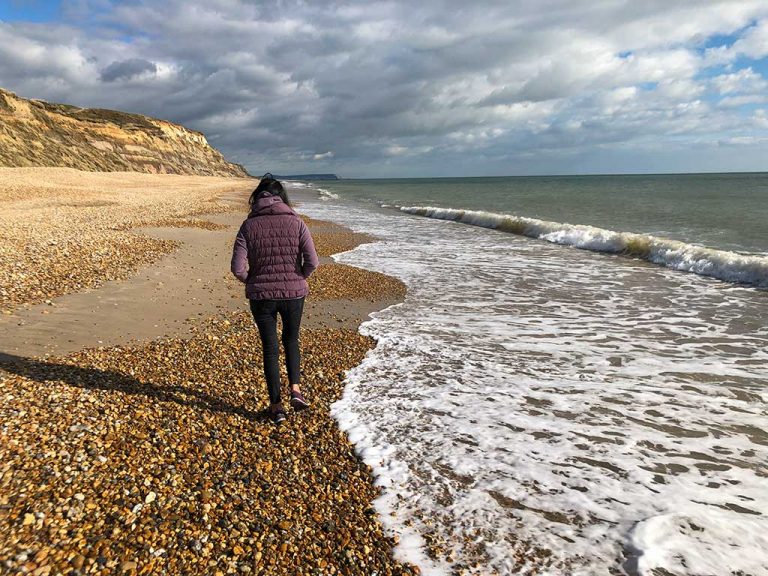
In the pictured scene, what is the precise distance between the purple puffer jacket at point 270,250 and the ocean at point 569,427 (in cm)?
169

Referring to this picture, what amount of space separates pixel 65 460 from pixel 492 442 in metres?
3.76

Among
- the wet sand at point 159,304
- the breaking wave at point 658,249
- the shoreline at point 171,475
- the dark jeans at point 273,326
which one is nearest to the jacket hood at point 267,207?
the dark jeans at point 273,326

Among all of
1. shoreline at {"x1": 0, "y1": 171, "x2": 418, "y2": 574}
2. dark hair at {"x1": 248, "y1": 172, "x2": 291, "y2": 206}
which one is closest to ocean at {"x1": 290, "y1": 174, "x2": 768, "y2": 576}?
shoreline at {"x1": 0, "y1": 171, "x2": 418, "y2": 574}

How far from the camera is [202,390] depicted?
5.28 m

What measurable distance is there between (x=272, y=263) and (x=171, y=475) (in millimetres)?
2028

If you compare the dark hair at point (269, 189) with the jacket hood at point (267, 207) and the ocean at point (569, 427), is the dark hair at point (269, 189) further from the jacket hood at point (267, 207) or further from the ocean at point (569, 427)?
the ocean at point (569, 427)

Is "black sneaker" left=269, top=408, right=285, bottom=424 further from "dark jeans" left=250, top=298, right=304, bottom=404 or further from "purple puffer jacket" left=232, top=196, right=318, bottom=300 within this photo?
"purple puffer jacket" left=232, top=196, right=318, bottom=300

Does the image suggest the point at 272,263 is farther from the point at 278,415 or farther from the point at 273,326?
the point at 278,415

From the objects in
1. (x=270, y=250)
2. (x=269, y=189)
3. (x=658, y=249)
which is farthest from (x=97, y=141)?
(x=270, y=250)

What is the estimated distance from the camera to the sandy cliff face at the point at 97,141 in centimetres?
5125

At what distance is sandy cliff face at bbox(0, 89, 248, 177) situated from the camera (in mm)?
51250

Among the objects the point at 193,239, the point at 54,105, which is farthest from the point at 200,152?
the point at 193,239

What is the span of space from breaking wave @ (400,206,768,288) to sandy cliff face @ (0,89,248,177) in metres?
51.0

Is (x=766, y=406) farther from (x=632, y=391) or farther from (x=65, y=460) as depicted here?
(x=65, y=460)
